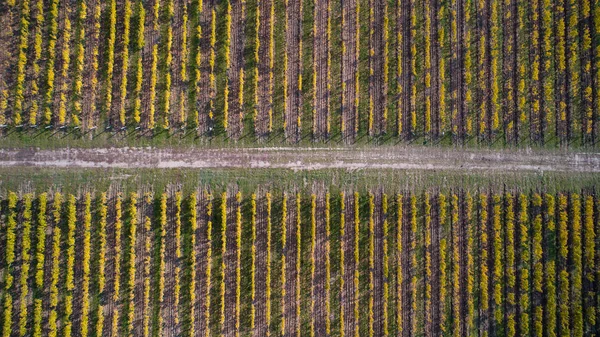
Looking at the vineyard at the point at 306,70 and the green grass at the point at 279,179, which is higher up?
the vineyard at the point at 306,70

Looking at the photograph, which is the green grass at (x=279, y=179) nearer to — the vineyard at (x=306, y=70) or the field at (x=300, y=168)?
the field at (x=300, y=168)

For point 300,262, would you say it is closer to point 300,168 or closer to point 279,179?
point 279,179

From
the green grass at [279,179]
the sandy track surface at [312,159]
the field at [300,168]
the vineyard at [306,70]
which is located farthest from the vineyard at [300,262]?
the vineyard at [306,70]

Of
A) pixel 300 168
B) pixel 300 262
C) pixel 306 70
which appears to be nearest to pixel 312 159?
pixel 300 168

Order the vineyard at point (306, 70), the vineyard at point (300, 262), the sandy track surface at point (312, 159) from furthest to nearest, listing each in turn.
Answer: the vineyard at point (306, 70), the sandy track surface at point (312, 159), the vineyard at point (300, 262)

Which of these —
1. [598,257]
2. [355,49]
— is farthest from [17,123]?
[598,257]

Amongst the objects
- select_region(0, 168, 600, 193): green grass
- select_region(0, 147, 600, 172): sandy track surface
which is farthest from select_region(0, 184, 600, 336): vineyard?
select_region(0, 147, 600, 172): sandy track surface
